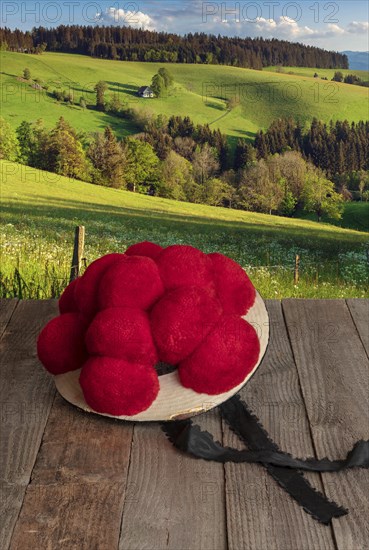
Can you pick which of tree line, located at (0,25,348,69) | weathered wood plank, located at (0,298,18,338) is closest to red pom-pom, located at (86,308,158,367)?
weathered wood plank, located at (0,298,18,338)

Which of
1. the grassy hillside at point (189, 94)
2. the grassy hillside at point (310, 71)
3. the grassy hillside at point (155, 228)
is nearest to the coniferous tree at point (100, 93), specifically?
the grassy hillside at point (189, 94)

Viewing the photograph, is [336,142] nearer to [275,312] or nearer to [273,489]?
[275,312]

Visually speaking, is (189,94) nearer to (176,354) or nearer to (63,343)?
(63,343)

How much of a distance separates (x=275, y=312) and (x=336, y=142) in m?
9.59

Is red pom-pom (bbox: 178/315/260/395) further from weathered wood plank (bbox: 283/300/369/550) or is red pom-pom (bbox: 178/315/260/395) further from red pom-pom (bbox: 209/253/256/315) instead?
weathered wood plank (bbox: 283/300/369/550)

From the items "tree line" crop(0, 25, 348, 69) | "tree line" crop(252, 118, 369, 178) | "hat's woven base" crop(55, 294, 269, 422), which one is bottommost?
"tree line" crop(252, 118, 369, 178)

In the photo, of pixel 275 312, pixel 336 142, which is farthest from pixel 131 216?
pixel 275 312

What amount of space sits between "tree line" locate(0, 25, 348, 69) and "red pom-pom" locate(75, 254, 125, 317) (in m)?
7.16

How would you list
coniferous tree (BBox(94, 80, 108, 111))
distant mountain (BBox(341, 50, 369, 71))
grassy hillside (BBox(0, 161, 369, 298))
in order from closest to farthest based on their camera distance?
grassy hillside (BBox(0, 161, 369, 298)) < coniferous tree (BBox(94, 80, 108, 111)) < distant mountain (BBox(341, 50, 369, 71))

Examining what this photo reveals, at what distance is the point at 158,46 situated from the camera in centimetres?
964

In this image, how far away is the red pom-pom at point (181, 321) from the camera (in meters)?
1.43

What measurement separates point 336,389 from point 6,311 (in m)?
1.17

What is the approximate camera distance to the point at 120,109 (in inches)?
371

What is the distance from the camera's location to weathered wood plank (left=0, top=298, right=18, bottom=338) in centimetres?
219
